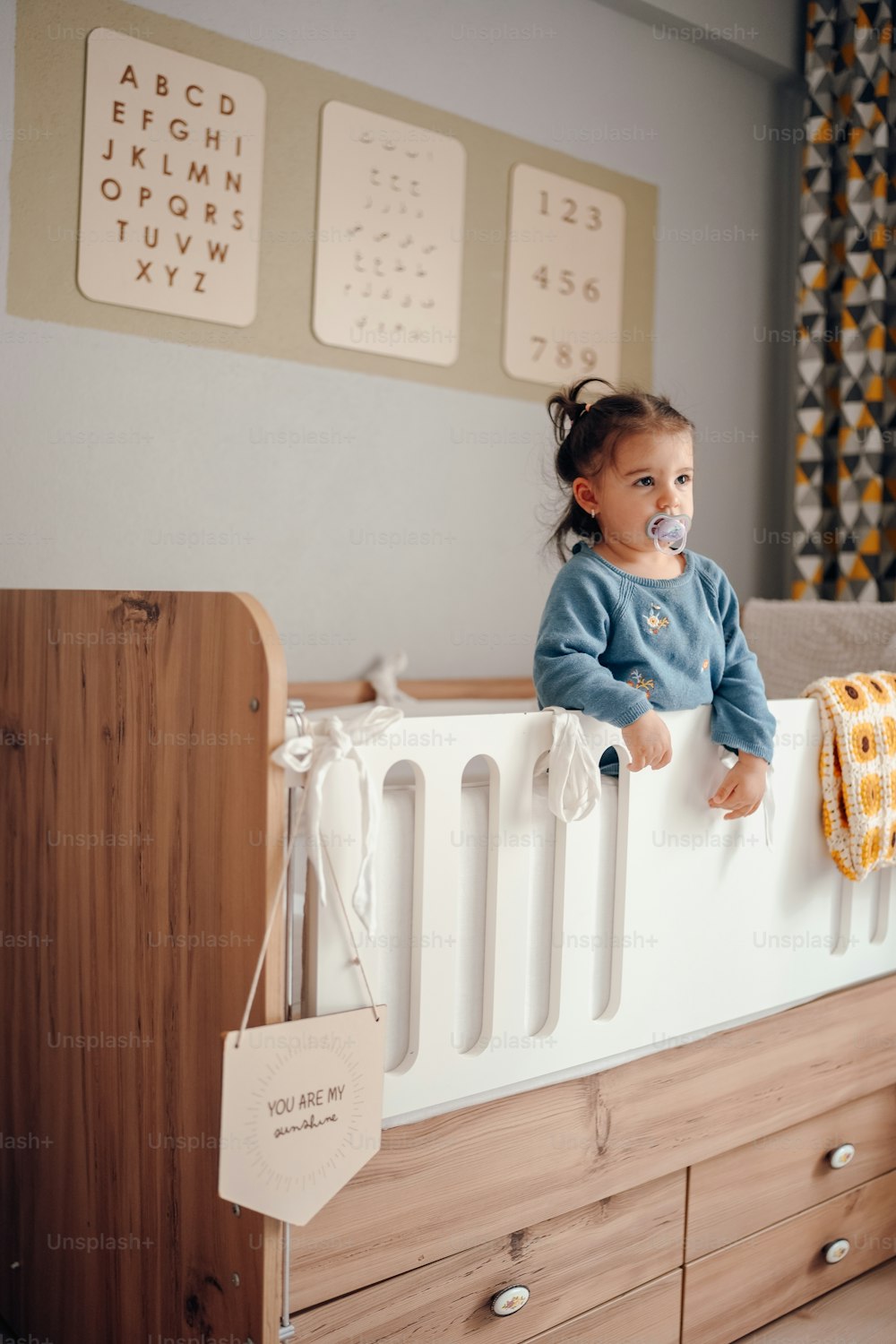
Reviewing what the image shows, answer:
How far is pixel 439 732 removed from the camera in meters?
0.94

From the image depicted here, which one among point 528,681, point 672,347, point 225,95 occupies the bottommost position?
point 528,681

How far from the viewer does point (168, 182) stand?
5.75ft

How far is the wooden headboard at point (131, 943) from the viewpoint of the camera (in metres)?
0.88

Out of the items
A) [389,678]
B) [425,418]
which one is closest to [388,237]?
[425,418]

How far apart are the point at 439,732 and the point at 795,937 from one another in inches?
24.0

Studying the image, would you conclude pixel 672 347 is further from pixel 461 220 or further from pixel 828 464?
pixel 461 220

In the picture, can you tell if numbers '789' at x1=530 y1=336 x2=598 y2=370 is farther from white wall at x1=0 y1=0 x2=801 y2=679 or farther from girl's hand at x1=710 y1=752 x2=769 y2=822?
girl's hand at x1=710 y1=752 x2=769 y2=822

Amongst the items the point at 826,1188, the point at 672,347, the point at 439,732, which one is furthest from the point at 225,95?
the point at 826,1188


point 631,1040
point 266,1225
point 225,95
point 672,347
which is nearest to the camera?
point 266,1225

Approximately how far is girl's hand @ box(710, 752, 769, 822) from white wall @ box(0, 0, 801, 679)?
38.9 inches

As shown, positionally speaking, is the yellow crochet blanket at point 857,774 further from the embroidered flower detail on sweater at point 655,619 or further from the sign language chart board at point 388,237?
the sign language chart board at point 388,237

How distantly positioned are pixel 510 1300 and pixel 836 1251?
1.82 ft

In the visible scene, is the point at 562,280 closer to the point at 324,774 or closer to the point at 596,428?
the point at 596,428

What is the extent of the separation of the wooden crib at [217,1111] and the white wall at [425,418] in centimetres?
54
